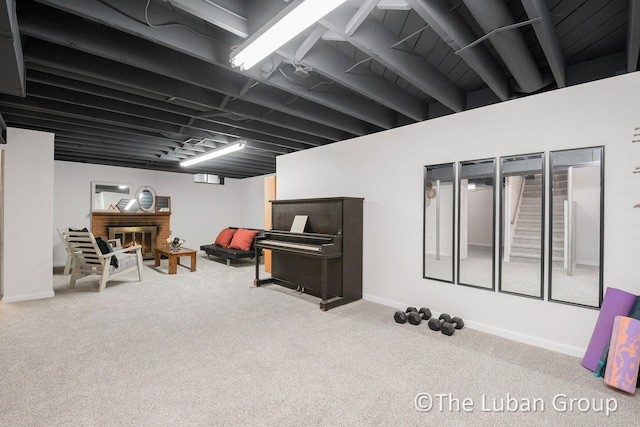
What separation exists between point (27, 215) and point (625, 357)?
6.63 metres

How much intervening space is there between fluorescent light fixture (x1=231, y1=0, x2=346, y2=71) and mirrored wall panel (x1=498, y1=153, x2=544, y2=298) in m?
2.47

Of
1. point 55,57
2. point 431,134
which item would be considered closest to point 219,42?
point 55,57

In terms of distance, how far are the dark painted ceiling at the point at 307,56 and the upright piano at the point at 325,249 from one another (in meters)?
1.25

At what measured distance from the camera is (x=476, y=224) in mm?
3252

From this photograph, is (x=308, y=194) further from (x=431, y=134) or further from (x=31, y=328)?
(x=31, y=328)

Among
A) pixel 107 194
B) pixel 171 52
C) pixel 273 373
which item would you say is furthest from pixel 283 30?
pixel 107 194

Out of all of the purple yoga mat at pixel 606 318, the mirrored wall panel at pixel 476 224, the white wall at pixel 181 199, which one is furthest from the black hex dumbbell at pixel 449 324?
the white wall at pixel 181 199

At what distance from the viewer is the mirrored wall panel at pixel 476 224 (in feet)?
10.3

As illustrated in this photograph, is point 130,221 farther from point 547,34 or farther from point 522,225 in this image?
point 547,34

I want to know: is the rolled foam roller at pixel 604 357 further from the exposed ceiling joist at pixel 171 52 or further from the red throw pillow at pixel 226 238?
the red throw pillow at pixel 226 238

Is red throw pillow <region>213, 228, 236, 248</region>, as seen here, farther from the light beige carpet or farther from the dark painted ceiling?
the dark painted ceiling

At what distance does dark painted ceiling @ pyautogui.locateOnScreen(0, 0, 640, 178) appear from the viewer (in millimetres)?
1870

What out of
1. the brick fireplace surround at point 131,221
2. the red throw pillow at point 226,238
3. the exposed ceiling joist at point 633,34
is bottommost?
the red throw pillow at point 226,238

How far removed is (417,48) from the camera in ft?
8.16
